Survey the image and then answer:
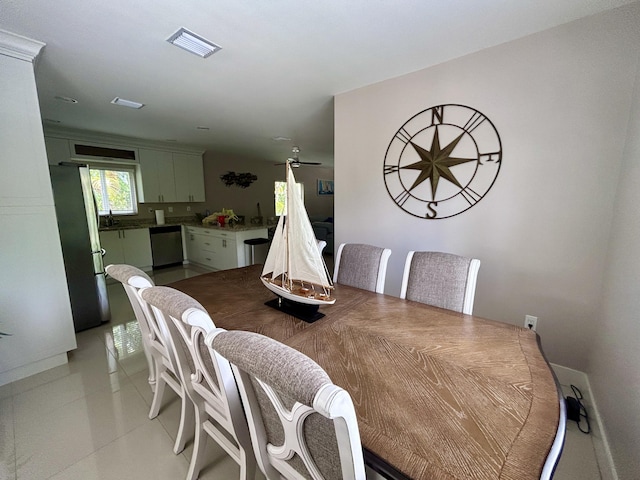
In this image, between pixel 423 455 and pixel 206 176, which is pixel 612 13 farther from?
pixel 206 176

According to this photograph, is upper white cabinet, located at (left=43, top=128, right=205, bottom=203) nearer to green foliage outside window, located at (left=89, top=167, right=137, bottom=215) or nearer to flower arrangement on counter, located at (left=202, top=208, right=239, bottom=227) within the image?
green foliage outside window, located at (left=89, top=167, right=137, bottom=215)

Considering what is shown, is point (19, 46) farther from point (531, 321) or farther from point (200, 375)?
point (531, 321)

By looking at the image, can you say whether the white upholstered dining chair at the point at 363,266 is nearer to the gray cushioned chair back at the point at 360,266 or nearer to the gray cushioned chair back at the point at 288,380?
the gray cushioned chair back at the point at 360,266

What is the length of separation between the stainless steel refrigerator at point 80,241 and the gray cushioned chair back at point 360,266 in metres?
2.63

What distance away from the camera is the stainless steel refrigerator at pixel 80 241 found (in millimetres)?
2482

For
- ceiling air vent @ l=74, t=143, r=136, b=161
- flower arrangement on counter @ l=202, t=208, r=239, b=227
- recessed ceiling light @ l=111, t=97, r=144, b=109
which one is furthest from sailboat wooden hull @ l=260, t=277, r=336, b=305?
ceiling air vent @ l=74, t=143, r=136, b=161

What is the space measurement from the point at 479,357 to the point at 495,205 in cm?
141

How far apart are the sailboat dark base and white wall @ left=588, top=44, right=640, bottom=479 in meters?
1.39

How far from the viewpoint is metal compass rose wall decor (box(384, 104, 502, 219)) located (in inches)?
77.4

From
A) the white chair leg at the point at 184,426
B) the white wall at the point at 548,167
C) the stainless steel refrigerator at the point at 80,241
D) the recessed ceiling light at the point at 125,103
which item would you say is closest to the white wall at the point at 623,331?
the white wall at the point at 548,167

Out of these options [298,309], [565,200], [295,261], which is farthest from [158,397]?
[565,200]

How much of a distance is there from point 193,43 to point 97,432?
8.25ft

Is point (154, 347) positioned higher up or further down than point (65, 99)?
further down

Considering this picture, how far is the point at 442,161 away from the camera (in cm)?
213
